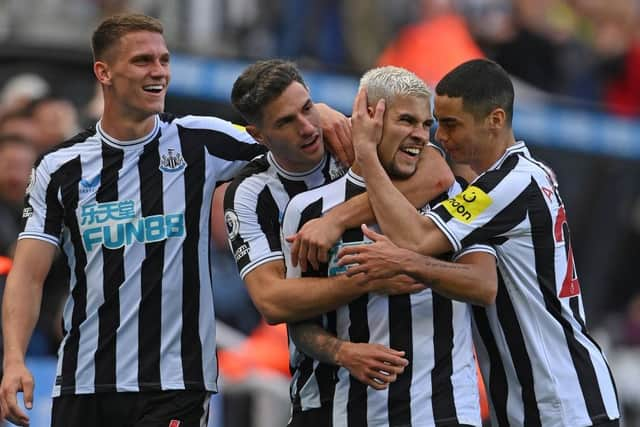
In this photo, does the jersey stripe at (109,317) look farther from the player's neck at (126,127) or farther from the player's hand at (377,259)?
the player's hand at (377,259)

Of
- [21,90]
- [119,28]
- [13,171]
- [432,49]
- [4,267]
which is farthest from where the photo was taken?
[432,49]

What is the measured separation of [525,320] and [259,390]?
414cm

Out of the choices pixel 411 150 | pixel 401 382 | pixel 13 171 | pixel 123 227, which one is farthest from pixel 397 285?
pixel 13 171

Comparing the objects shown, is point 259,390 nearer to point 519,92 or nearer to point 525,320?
point 525,320

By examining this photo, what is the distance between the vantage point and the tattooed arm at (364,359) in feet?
17.7

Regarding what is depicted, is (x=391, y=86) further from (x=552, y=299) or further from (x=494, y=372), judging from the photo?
(x=494, y=372)

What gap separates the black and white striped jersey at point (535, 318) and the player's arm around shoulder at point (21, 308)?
72.7 inches

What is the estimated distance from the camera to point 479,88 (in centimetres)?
565

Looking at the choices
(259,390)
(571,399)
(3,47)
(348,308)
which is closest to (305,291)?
(348,308)

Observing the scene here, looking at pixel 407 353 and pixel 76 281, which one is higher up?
pixel 76 281

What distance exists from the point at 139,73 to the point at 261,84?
61cm

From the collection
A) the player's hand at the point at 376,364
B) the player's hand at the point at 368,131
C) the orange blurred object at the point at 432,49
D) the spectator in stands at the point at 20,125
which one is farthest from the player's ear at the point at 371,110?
the orange blurred object at the point at 432,49

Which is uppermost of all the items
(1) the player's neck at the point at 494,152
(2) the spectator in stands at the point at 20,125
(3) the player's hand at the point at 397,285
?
(2) the spectator in stands at the point at 20,125

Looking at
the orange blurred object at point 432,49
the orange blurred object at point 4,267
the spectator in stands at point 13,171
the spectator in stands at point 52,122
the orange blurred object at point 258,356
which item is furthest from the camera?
the orange blurred object at point 432,49
